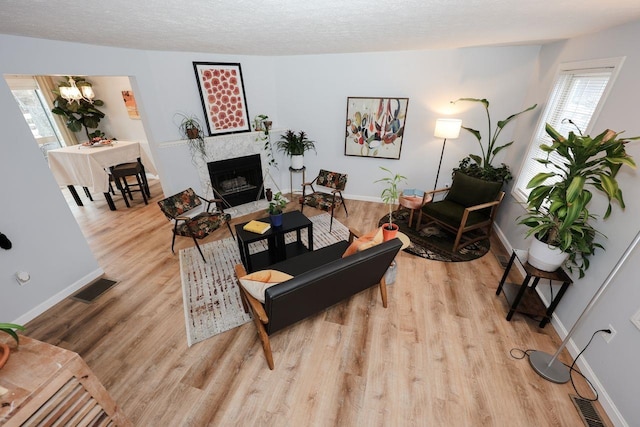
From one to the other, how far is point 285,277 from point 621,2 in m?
2.83

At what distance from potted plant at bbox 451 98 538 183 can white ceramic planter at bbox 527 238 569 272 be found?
1.70 m

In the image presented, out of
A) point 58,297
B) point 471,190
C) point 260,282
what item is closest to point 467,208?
point 471,190

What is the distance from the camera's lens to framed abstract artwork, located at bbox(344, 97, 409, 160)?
432cm

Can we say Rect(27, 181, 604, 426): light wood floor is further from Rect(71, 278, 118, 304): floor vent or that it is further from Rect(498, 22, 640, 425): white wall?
Rect(498, 22, 640, 425): white wall

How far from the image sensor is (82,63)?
2.81 metres

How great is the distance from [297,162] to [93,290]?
136 inches

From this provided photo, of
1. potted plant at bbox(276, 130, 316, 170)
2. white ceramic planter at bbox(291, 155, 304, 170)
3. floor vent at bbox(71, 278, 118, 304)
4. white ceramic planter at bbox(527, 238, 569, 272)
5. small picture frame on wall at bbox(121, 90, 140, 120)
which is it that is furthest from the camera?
small picture frame on wall at bbox(121, 90, 140, 120)

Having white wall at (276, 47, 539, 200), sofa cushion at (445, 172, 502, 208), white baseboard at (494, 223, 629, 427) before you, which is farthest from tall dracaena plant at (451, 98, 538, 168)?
white baseboard at (494, 223, 629, 427)

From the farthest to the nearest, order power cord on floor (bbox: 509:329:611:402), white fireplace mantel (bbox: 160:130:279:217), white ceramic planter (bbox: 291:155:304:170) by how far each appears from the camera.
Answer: white ceramic planter (bbox: 291:155:304:170), white fireplace mantel (bbox: 160:130:279:217), power cord on floor (bbox: 509:329:611:402)

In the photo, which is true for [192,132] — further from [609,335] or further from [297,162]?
[609,335]

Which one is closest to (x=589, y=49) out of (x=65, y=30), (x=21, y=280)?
(x=65, y=30)

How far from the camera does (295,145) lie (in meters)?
4.73

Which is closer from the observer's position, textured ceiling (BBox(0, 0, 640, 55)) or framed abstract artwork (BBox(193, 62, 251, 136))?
textured ceiling (BBox(0, 0, 640, 55))

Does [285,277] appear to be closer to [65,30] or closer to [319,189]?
[65,30]
